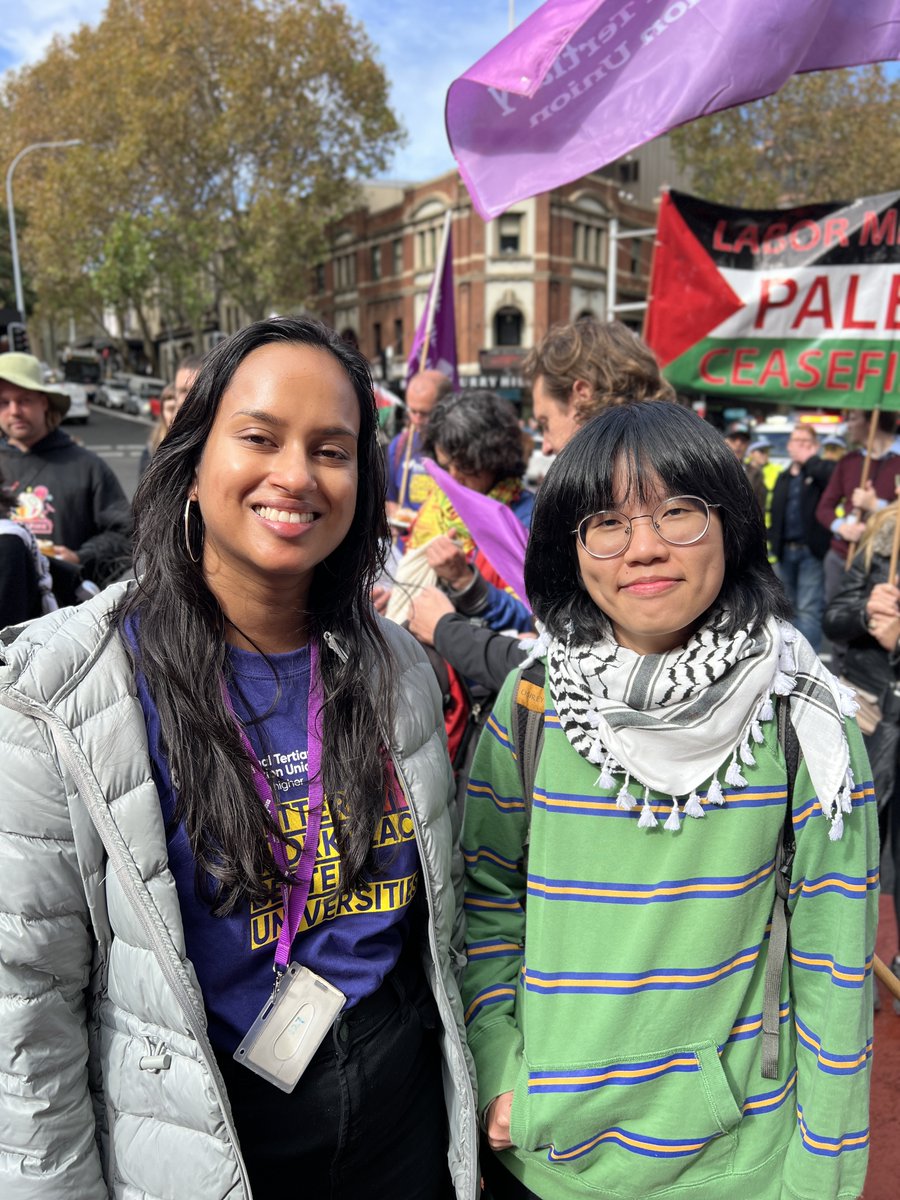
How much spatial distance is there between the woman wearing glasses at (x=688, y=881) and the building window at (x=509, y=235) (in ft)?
121

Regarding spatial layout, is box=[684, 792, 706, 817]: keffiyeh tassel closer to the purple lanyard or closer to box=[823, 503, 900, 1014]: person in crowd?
the purple lanyard

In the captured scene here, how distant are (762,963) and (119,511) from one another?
10.9 ft

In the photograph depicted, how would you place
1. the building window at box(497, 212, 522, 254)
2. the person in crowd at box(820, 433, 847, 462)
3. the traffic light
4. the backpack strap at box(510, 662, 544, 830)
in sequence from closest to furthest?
the backpack strap at box(510, 662, 544, 830)
the person in crowd at box(820, 433, 847, 462)
the traffic light
the building window at box(497, 212, 522, 254)

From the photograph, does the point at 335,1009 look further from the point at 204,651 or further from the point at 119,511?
the point at 119,511

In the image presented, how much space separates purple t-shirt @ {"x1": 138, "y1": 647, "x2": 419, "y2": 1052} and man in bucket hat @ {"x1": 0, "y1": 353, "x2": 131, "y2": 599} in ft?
7.66

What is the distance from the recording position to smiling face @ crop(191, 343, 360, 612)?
125 centimetres

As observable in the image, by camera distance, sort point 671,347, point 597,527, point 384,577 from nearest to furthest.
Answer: point 597,527 → point 384,577 → point 671,347

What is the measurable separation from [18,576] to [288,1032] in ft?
4.94

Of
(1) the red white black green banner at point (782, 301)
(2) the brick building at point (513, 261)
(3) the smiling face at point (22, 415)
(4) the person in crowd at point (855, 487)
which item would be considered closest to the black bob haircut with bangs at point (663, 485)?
(1) the red white black green banner at point (782, 301)

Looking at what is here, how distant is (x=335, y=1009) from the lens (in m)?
1.28

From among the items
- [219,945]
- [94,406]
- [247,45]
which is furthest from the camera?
[94,406]

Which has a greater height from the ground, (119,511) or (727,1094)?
(119,511)

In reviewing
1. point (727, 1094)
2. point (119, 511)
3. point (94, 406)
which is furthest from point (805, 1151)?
point (94, 406)

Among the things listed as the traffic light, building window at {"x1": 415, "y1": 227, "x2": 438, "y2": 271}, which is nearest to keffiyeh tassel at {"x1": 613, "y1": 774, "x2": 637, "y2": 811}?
the traffic light
